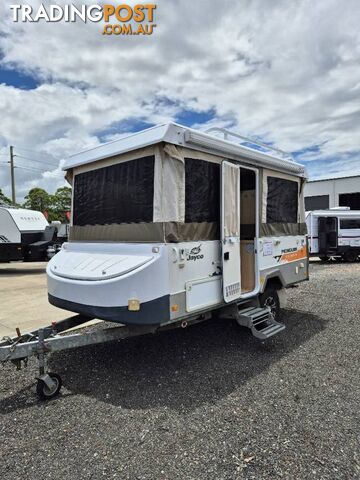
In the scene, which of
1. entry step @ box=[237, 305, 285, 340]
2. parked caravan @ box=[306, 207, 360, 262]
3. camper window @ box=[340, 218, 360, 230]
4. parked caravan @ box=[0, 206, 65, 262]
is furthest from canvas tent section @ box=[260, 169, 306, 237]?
camper window @ box=[340, 218, 360, 230]

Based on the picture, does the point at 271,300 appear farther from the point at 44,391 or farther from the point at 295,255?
the point at 44,391

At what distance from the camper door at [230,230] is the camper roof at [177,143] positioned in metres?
0.23

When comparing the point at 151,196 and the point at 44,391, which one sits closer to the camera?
the point at 44,391

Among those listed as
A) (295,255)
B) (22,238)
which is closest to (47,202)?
(22,238)

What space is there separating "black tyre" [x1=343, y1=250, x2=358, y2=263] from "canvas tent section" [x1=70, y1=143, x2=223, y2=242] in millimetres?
13825

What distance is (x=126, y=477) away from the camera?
7.75 feet

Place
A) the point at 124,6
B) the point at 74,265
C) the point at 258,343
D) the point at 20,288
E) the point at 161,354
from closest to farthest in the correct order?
the point at 74,265 < the point at 161,354 < the point at 258,343 < the point at 124,6 < the point at 20,288

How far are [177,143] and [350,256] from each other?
48.8 ft

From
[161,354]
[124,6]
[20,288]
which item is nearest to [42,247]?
Answer: [20,288]

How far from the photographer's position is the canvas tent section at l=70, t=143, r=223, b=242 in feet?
11.9

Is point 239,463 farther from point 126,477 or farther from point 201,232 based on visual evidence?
point 201,232

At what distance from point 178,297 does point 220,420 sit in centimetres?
A: 117

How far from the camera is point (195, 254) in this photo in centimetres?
389

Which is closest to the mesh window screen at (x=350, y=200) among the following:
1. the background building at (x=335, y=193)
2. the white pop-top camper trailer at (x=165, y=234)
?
the background building at (x=335, y=193)
